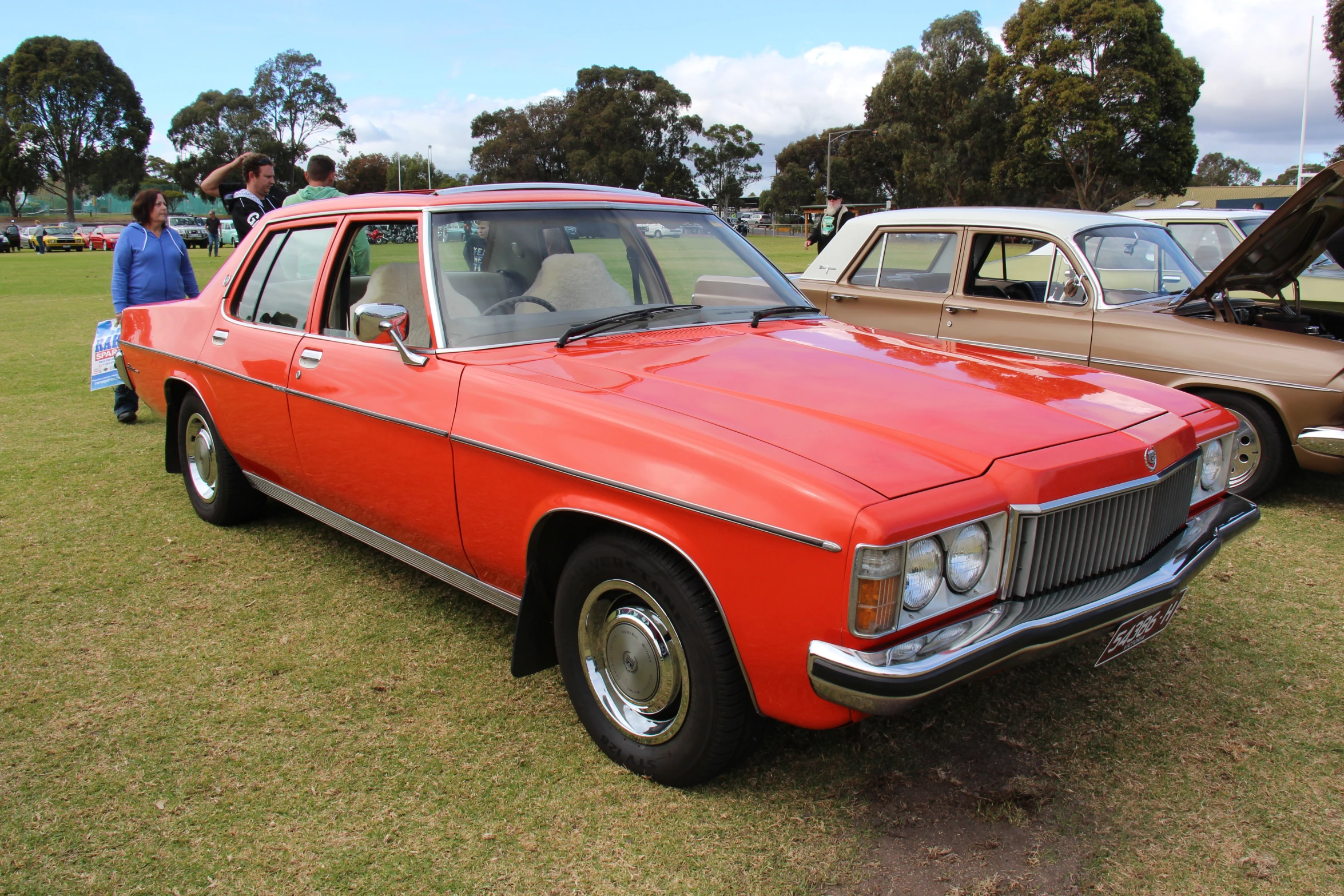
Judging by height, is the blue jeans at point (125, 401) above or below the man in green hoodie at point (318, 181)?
below

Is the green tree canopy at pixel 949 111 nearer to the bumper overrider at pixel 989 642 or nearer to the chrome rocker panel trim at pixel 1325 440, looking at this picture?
the chrome rocker panel trim at pixel 1325 440

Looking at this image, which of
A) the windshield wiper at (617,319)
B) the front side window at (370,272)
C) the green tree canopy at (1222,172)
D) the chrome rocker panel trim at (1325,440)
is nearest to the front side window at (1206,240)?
the chrome rocker panel trim at (1325,440)

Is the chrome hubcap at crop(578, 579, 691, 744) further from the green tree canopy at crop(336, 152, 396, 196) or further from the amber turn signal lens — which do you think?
the green tree canopy at crop(336, 152, 396, 196)

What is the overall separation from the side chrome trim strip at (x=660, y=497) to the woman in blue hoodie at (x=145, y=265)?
5.08m

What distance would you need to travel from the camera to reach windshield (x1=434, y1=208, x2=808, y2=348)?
10.7ft

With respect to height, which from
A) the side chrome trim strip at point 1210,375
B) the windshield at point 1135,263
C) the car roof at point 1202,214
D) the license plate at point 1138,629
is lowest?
the license plate at point 1138,629

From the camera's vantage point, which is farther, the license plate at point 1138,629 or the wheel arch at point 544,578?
the wheel arch at point 544,578

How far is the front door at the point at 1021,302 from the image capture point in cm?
568

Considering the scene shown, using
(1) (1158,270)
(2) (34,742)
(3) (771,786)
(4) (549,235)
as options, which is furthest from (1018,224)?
(2) (34,742)

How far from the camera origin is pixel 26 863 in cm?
227

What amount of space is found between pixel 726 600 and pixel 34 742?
2.24m

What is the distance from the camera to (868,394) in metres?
2.66

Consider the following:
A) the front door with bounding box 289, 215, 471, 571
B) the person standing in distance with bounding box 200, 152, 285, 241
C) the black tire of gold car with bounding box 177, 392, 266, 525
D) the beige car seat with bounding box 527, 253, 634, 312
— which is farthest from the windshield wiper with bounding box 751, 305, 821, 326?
the person standing in distance with bounding box 200, 152, 285, 241

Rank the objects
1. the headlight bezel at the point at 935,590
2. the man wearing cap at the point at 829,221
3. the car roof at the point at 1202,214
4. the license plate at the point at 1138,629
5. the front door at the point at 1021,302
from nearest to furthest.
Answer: the headlight bezel at the point at 935,590
the license plate at the point at 1138,629
the front door at the point at 1021,302
the car roof at the point at 1202,214
the man wearing cap at the point at 829,221
